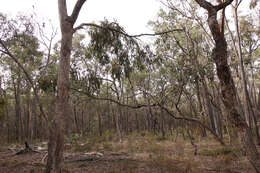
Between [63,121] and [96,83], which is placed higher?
[96,83]

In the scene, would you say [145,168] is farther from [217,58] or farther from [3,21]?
[3,21]

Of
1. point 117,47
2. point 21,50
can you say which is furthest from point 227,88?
point 21,50

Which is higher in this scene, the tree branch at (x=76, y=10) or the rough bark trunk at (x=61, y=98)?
the tree branch at (x=76, y=10)

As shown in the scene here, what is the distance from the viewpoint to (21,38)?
27.5ft

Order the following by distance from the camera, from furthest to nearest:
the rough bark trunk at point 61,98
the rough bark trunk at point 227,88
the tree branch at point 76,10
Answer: the tree branch at point 76,10, the rough bark trunk at point 61,98, the rough bark trunk at point 227,88

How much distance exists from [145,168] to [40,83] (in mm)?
4223

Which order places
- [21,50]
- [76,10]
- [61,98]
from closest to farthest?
[61,98] → [76,10] → [21,50]

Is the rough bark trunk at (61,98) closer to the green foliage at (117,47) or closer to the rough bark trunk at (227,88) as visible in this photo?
the green foliage at (117,47)

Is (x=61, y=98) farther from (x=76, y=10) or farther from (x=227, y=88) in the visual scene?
(x=227, y=88)

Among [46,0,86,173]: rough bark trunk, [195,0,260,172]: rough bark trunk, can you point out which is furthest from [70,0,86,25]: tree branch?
[195,0,260,172]: rough bark trunk

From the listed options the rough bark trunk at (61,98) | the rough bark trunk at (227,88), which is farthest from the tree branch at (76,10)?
the rough bark trunk at (227,88)

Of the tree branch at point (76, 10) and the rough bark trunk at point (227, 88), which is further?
the tree branch at point (76, 10)

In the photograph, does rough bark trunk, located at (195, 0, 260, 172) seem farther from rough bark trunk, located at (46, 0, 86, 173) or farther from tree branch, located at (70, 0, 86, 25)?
rough bark trunk, located at (46, 0, 86, 173)

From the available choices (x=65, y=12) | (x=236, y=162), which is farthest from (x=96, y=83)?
(x=236, y=162)
